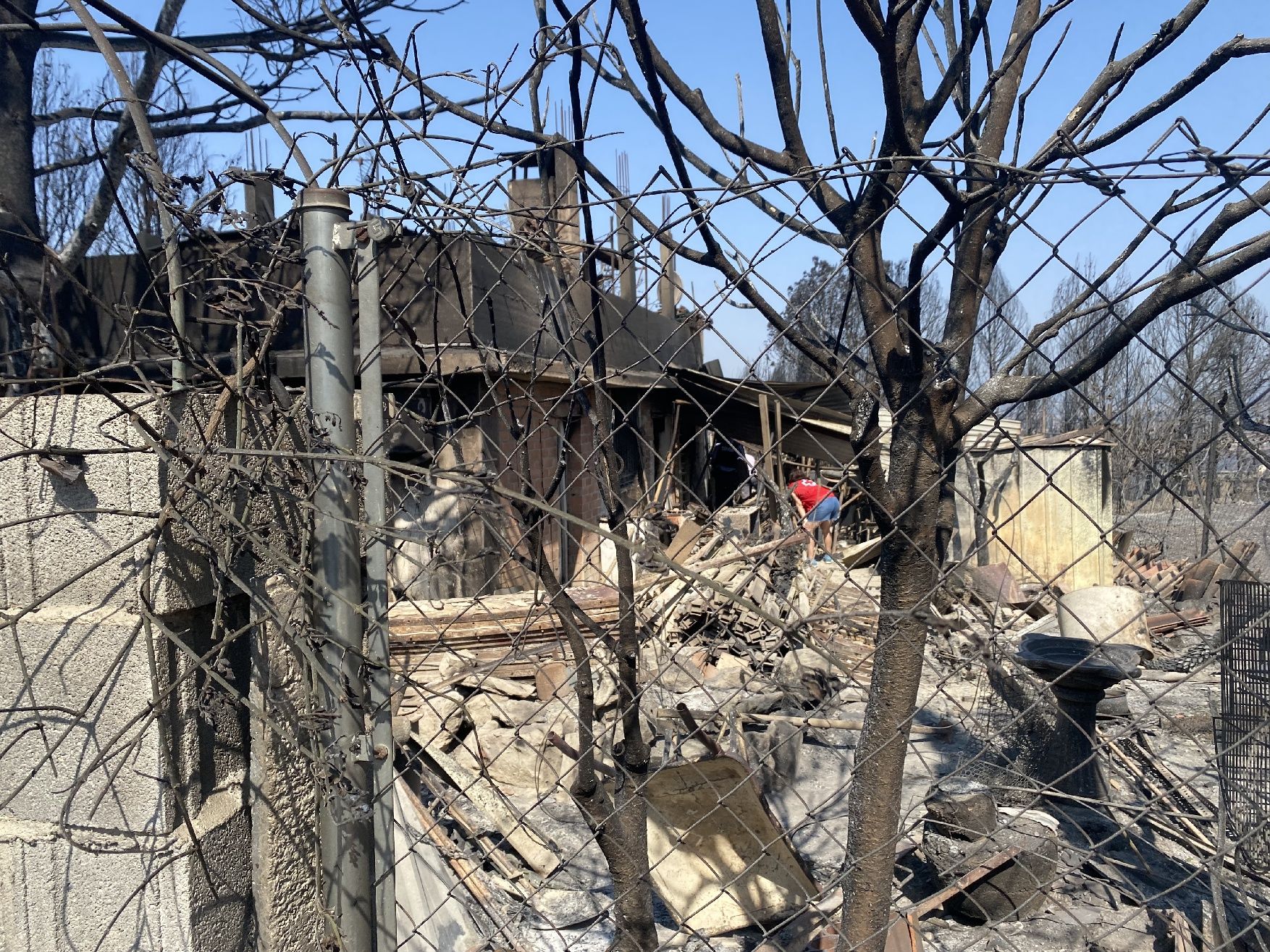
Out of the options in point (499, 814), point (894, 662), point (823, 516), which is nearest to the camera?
point (894, 662)

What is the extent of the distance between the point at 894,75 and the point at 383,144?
0.96 meters

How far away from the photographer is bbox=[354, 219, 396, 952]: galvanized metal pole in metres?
1.60

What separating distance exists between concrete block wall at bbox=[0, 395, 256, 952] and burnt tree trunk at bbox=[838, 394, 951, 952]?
4.19 feet

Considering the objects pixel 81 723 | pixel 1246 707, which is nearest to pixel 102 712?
pixel 81 723

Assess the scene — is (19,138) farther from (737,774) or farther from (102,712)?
(737,774)

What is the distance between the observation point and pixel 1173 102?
1.33m

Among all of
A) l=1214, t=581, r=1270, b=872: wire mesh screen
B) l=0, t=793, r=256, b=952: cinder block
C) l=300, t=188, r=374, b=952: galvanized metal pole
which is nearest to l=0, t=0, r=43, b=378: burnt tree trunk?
l=0, t=793, r=256, b=952: cinder block

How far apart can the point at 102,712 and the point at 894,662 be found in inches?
61.5

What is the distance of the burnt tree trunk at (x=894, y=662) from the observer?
4.94ft

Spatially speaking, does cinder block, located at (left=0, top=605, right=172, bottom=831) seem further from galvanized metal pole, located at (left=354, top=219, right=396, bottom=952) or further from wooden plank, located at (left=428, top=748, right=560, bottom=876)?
wooden plank, located at (left=428, top=748, right=560, bottom=876)

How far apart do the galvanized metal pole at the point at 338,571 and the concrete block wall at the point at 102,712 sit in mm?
258

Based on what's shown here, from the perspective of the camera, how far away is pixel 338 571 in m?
1.60

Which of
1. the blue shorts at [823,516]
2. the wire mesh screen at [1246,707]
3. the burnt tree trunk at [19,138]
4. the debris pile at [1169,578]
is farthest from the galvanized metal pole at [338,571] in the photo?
the debris pile at [1169,578]

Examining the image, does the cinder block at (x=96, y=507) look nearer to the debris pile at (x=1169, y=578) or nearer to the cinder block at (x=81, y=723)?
the cinder block at (x=81, y=723)
